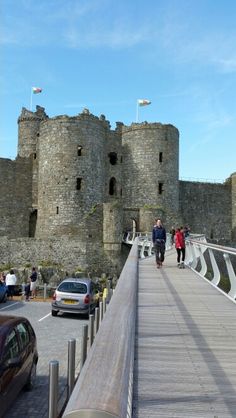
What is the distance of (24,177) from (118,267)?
11.0 meters

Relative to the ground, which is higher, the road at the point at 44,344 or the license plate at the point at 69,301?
→ the license plate at the point at 69,301

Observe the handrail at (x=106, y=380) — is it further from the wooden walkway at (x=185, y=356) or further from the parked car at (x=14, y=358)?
the parked car at (x=14, y=358)

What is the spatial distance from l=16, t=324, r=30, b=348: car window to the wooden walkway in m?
1.83

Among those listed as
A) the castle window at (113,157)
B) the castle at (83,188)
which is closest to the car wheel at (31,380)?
the castle at (83,188)

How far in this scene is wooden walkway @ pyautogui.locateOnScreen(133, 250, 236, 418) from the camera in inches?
112

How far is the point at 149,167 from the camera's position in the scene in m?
34.8

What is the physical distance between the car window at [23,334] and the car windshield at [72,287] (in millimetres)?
7800

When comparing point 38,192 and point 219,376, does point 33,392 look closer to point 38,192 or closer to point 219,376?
point 219,376

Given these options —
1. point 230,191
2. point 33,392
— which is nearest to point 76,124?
point 230,191

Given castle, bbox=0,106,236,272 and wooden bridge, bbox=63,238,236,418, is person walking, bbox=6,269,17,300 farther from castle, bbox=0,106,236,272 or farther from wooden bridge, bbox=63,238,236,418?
wooden bridge, bbox=63,238,236,418

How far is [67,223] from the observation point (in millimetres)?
31438

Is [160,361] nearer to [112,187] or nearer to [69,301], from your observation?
[69,301]

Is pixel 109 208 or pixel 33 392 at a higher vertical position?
pixel 109 208

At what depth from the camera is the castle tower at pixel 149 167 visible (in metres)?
34.7
